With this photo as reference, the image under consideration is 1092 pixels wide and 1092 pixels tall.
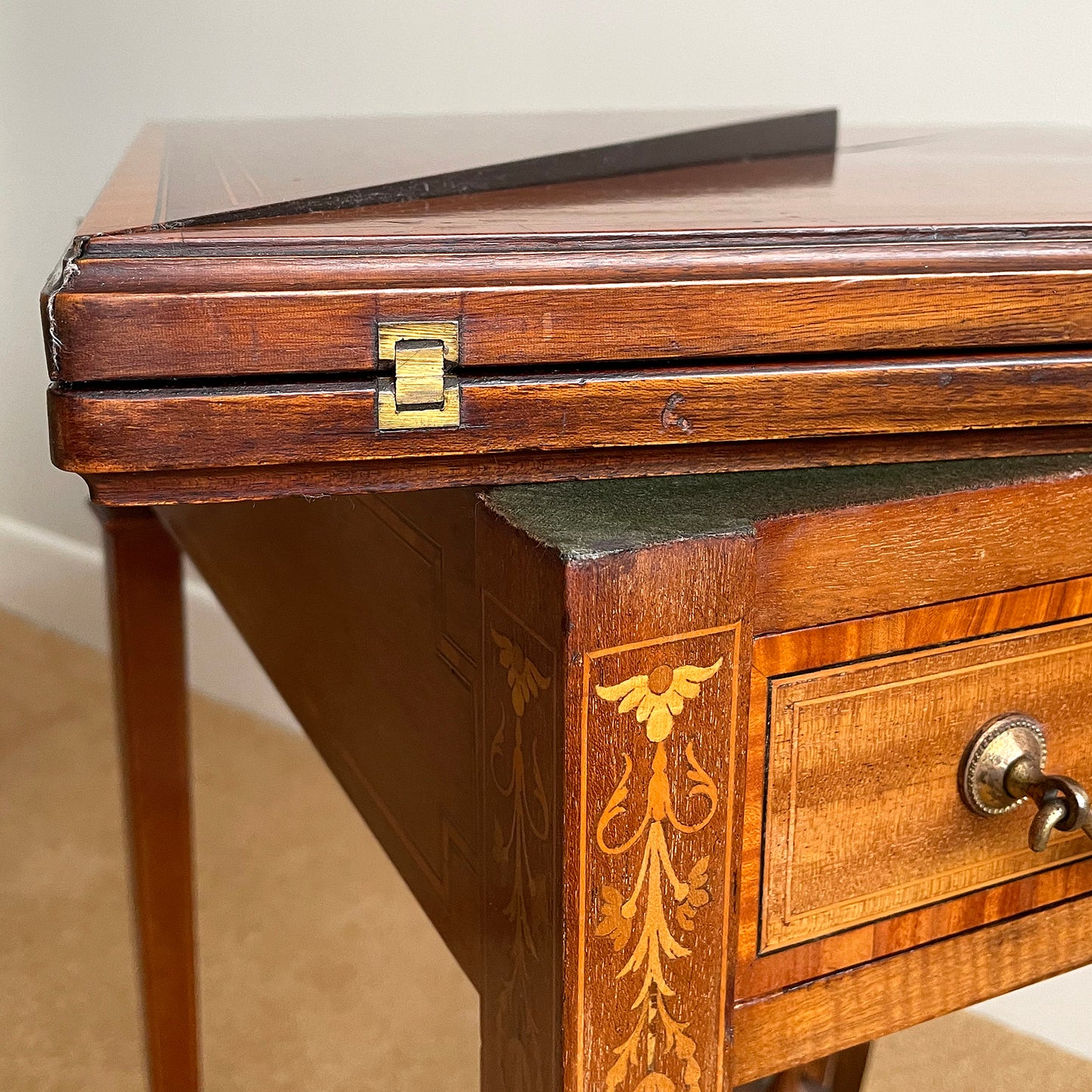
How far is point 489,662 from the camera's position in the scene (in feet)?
1.25

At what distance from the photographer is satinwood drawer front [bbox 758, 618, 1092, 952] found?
0.39m

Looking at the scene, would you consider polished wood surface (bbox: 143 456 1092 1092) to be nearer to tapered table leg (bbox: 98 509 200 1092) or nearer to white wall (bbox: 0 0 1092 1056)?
tapered table leg (bbox: 98 509 200 1092)

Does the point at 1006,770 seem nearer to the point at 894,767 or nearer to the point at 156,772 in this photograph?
the point at 894,767

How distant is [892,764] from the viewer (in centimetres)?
41

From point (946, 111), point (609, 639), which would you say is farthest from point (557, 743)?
point (946, 111)

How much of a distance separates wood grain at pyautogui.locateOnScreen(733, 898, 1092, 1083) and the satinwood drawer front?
0.9 inches

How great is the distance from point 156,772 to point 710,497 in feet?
2.50

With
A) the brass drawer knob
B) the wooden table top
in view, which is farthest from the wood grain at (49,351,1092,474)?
the brass drawer knob

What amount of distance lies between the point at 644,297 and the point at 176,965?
2.94ft

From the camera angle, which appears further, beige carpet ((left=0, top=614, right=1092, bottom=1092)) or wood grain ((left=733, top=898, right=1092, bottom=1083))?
beige carpet ((left=0, top=614, right=1092, bottom=1092))

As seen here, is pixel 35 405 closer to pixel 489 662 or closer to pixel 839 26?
pixel 839 26

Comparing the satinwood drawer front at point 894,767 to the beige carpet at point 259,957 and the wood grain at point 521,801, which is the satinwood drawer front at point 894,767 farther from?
the beige carpet at point 259,957

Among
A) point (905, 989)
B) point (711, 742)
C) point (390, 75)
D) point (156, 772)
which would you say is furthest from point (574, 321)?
point (390, 75)

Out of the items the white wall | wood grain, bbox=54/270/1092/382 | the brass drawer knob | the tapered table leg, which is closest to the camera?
wood grain, bbox=54/270/1092/382
